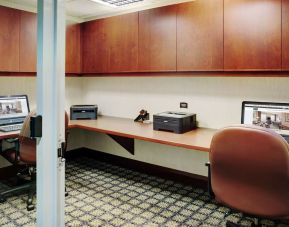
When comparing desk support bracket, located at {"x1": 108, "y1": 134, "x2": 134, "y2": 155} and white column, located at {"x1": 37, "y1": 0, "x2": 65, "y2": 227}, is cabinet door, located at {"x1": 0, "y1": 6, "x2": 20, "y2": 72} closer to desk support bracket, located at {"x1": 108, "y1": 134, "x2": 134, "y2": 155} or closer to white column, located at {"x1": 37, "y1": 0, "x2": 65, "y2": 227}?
desk support bracket, located at {"x1": 108, "y1": 134, "x2": 134, "y2": 155}

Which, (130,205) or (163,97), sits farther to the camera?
(163,97)

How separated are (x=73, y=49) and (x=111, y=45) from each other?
61 cm

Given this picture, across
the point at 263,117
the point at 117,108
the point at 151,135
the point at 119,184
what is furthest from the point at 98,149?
the point at 263,117

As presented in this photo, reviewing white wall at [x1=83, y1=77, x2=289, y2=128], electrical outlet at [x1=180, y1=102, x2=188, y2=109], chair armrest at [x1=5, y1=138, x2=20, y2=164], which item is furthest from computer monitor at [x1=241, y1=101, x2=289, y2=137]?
chair armrest at [x1=5, y1=138, x2=20, y2=164]

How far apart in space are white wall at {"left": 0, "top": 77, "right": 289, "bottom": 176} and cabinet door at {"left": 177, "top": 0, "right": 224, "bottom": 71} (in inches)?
15.3

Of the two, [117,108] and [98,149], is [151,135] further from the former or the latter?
[98,149]

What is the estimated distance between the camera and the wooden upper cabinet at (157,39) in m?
3.05

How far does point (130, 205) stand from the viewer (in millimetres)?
2807

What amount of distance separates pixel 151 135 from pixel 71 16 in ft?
7.73

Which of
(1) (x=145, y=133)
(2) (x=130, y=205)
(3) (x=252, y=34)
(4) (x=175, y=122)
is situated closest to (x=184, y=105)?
(4) (x=175, y=122)

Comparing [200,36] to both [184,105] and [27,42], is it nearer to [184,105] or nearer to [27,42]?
[184,105]

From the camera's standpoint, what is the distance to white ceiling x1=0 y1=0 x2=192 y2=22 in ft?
11.4

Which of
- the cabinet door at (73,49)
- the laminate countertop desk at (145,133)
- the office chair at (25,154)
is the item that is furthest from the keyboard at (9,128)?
the cabinet door at (73,49)

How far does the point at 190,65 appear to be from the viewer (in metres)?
2.92
